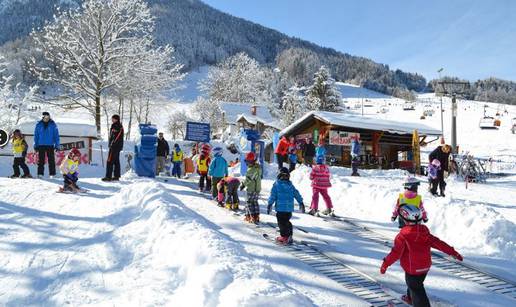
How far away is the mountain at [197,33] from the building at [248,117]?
8195 cm

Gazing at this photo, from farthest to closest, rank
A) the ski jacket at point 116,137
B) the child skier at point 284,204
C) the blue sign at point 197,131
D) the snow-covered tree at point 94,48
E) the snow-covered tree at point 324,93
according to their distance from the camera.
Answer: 1. the snow-covered tree at point 324,93
2. the snow-covered tree at point 94,48
3. the blue sign at point 197,131
4. the ski jacket at point 116,137
5. the child skier at point 284,204

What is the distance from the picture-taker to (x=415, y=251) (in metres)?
4.24

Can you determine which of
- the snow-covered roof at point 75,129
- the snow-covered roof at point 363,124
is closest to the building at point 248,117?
the snow-covered roof at point 363,124

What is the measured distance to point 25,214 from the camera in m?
7.72

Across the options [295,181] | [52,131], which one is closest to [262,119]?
[295,181]

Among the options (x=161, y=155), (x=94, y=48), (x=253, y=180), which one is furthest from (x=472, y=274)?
(x=94, y=48)

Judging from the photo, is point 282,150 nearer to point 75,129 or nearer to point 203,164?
point 203,164

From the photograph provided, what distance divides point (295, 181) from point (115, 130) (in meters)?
6.50

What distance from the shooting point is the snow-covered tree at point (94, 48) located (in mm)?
30078

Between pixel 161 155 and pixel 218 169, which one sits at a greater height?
pixel 161 155

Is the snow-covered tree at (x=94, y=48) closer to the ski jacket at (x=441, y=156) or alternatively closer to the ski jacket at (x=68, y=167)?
the ski jacket at (x=68, y=167)

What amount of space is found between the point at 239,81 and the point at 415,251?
232ft

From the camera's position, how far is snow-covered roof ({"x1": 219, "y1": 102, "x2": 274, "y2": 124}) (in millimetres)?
59612

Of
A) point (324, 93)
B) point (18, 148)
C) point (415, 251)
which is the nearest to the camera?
point (415, 251)
